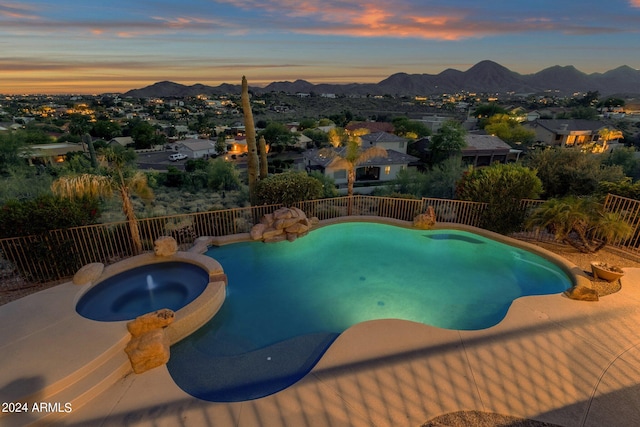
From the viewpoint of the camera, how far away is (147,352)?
5391 mm

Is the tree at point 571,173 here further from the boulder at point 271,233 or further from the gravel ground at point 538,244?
the boulder at point 271,233

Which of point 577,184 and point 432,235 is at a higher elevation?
point 577,184

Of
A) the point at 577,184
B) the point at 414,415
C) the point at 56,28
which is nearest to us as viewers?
the point at 414,415

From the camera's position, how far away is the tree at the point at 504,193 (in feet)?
35.8

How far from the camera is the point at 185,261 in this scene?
894cm

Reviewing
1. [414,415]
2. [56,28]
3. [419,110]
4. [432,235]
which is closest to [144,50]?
[56,28]

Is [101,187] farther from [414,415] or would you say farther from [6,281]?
[414,415]

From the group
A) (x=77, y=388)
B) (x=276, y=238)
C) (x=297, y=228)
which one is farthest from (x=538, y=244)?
(x=77, y=388)

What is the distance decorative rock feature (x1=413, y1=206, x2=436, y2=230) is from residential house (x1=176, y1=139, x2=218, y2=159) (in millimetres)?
41558

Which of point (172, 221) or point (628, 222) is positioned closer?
point (628, 222)

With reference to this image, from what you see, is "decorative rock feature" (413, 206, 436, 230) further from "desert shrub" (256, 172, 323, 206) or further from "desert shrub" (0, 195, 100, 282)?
"desert shrub" (0, 195, 100, 282)

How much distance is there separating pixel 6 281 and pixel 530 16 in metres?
27.0

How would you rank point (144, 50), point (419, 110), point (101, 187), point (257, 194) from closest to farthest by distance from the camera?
point (101, 187) → point (257, 194) → point (144, 50) → point (419, 110)

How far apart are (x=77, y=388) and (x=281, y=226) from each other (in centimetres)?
696
